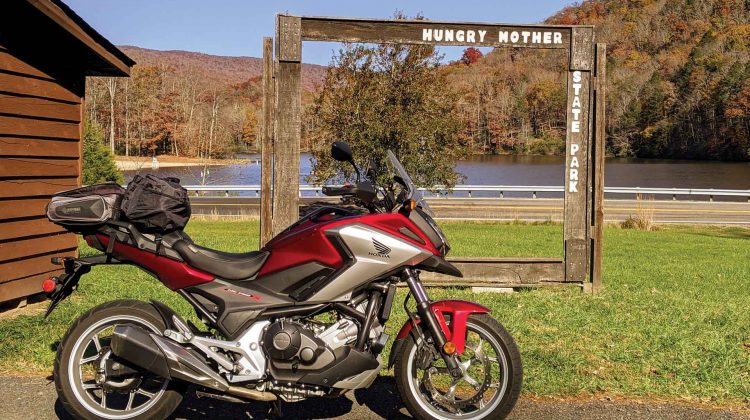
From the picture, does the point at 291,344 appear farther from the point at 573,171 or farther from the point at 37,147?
the point at 573,171

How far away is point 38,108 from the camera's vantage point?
7.89 metres

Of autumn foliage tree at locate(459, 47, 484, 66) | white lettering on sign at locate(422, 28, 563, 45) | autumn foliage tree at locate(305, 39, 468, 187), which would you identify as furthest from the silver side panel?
autumn foliage tree at locate(459, 47, 484, 66)

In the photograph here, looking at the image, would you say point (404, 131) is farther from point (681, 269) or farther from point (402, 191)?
point (402, 191)

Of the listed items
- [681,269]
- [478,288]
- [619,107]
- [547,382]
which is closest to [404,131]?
[681,269]

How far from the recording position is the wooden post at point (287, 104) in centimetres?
823

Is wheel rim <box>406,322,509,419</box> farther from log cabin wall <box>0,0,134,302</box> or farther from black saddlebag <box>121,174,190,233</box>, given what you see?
log cabin wall <box>0,0,134,302</box>

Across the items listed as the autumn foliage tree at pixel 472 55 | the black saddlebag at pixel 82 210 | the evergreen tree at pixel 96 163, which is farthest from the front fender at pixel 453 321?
the autumn foliage tree at pixel 472 55

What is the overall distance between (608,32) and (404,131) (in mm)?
155545

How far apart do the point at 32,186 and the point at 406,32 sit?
4.29m

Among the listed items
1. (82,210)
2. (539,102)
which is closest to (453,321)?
(82,210)

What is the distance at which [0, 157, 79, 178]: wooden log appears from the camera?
7.45m

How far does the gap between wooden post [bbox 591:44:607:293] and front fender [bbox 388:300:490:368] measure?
4.80 m

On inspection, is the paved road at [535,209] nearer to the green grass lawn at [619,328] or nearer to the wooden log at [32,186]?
the green grass lawn at [619,328]

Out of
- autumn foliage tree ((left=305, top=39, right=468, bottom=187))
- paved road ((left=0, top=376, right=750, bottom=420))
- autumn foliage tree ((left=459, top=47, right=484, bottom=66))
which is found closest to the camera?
paved road ((left=0, top=376, right=750, bottom=420))
